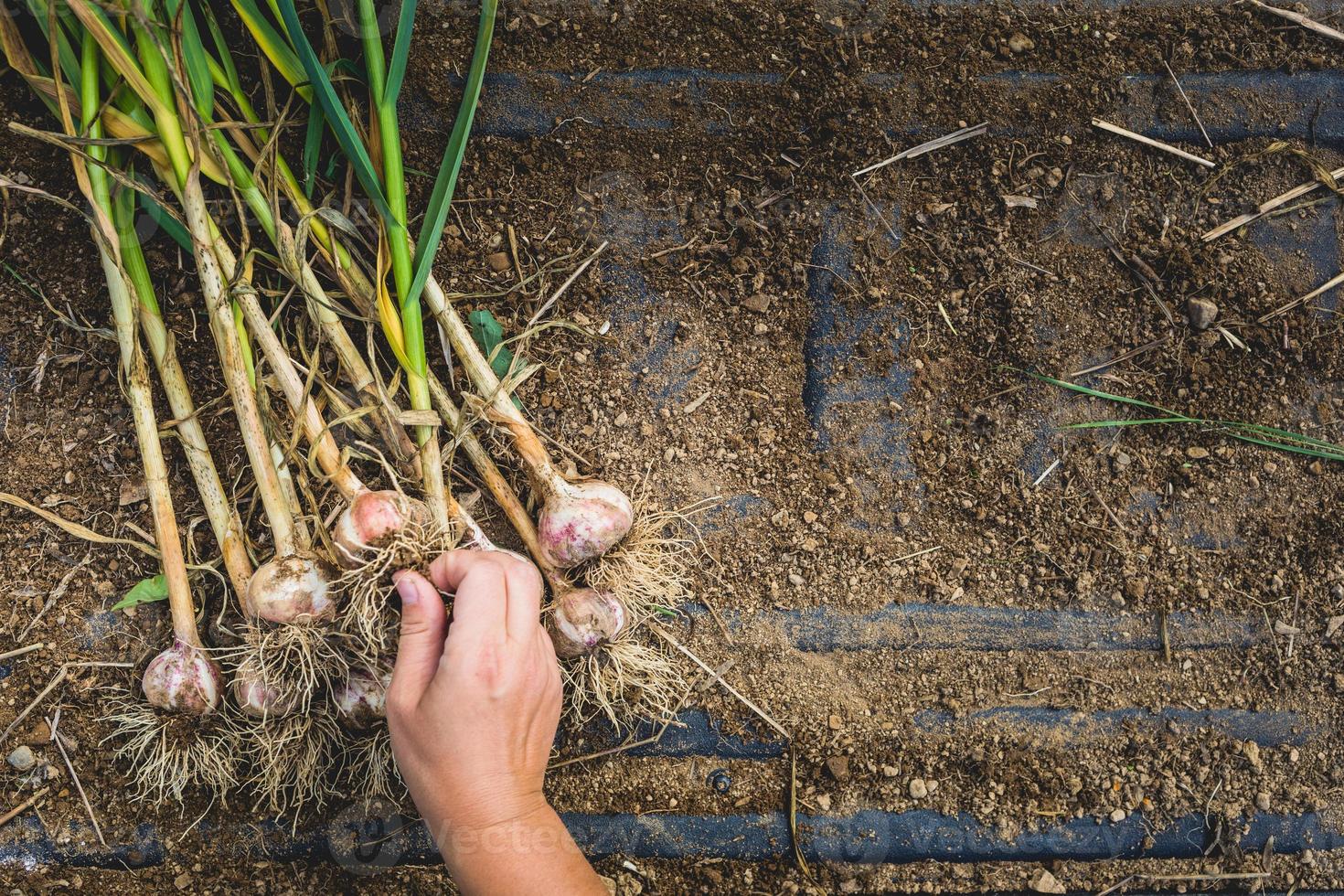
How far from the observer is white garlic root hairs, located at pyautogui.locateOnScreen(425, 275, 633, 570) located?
1247mm

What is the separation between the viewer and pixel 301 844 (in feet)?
4.48

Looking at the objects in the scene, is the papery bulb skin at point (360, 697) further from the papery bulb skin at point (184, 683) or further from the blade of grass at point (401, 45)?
the blade of grass at point (401, 45)

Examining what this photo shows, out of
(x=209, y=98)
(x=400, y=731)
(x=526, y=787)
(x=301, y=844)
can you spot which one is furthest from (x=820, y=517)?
(x=209, y=98)

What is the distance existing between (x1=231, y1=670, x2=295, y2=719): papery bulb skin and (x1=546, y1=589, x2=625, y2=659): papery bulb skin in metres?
0.42

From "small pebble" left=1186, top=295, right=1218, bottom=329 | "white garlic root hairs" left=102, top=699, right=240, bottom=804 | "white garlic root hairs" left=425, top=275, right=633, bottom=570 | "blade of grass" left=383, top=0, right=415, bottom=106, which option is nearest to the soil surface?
"small pebble" left=1186, top=295, right=1218, bottom=329

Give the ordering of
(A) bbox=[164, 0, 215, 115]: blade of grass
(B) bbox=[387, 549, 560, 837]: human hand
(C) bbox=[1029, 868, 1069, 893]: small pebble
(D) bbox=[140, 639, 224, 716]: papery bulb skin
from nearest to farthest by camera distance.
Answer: (B) bbox=[387, 549, 560, 837]: human hand
(A) bbox=[164, 0, 215, 115]: blade of grass
(D) bbox=[140, 639, 224, 716]: papery bulb skin
(C) bbox=[1029, 868, 1069, 893]: small pebble

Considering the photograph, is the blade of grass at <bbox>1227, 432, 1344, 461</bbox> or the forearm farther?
the blade of grass at <bbox>1227, 432, 1344, 461</bbox>

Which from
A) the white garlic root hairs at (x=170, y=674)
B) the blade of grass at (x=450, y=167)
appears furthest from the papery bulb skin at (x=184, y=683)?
the blade of grass at (x=450, y=167)

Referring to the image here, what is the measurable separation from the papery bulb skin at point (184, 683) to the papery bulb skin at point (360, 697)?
7.4 inches

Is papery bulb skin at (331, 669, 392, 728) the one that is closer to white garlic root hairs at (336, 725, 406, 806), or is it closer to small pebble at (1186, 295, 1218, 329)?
white garlic root hairs at (336, 725, 406, 806)

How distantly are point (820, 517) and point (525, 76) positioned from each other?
92 cm

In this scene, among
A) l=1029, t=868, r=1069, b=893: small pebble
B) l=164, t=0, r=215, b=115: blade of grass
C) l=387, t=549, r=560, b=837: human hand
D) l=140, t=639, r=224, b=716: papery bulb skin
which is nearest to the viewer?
l=387, t=549, r=560, b=837: human hand

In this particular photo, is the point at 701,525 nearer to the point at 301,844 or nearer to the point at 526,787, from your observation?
the point at 526,787

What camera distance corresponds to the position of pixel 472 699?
3.43 feet
